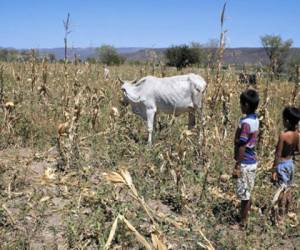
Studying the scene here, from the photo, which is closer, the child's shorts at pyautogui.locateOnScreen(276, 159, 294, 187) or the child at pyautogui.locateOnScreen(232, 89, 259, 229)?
the child at pyautogui.locateOnScreen(232, 89, 259, 229)

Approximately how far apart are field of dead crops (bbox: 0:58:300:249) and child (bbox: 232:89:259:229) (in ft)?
0.84

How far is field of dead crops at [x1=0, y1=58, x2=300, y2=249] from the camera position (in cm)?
421

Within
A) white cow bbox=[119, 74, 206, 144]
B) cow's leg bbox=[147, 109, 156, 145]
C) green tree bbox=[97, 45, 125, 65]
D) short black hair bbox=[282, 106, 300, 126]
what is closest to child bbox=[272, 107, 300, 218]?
short black hair bbox=[282, 106, 300, 126]

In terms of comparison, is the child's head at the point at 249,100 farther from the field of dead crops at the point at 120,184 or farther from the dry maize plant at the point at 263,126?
the dry maize plant at the point at 263,126

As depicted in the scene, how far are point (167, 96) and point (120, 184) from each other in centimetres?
226

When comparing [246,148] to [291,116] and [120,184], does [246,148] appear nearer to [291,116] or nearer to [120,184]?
[291,116]

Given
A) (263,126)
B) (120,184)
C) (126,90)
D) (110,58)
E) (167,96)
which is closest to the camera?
(120,184)

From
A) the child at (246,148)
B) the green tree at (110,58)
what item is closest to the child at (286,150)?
the child at (246,148)

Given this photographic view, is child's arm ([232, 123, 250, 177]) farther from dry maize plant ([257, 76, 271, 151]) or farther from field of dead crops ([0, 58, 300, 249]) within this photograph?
dry maize plant ([257, 76, 271, 151])

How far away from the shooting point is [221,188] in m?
5.75

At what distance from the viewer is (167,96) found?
7.10 meters

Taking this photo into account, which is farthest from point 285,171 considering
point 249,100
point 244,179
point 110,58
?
point 110,58

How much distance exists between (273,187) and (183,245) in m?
2.04

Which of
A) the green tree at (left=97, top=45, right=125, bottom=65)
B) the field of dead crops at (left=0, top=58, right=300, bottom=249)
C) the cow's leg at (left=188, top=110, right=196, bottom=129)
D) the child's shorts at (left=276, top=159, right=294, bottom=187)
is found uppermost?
the green tree at (left=97, top=45, right=125, bottom=65)
